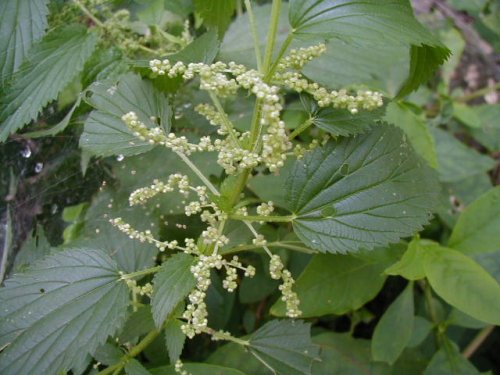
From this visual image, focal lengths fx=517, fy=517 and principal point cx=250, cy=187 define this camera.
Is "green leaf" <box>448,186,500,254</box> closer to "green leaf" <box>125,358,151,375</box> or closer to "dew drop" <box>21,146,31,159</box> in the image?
"green leaf" <box>125,358,151,375</box>

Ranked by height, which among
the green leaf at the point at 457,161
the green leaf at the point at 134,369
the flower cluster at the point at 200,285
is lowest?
the green leaf at the point at 134,369

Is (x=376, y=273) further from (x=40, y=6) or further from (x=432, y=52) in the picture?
(x=40, y=6)

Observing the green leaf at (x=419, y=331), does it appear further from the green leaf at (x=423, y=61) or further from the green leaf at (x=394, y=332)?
the green leaf at (x=423, y=61)

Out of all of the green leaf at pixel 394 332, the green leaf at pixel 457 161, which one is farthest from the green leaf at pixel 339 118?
the green leaf at pixel 457 161

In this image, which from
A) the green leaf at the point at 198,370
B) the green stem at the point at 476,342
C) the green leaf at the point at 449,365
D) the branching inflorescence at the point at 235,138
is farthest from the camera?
the green stem at the point at 476,342

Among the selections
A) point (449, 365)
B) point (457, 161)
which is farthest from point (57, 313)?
point (457, 161)

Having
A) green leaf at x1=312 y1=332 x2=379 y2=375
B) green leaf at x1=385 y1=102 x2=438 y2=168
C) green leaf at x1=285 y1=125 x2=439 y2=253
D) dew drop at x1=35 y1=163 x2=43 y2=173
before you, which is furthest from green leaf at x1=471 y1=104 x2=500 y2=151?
dew drop at x1=35 y1=163 x2=43 y2=173

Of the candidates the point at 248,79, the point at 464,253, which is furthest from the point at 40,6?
the point at 464,253

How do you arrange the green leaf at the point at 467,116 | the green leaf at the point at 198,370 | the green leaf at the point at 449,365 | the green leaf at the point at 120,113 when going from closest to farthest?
1. the green leaf at the point at 120,113
2. the green leaf at the point at 198,370
3. the green leaf at the point at 449,365
4. the green leaf at the point at 467,116
